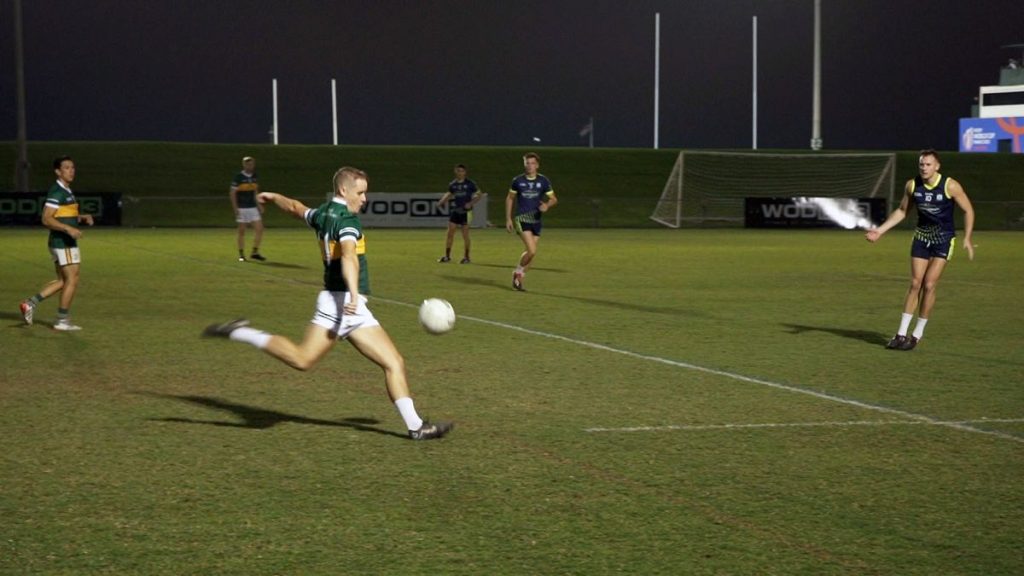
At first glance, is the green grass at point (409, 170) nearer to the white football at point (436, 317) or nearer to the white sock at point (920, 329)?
the white sock at point (920, 329)

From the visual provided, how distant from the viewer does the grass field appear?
5809 millimetres

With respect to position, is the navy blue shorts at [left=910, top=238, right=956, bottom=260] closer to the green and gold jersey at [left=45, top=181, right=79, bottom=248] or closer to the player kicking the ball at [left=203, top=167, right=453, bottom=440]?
the player kicking the ball at [left=203, top=167, right=453, bottom=440]

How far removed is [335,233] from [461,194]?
1944 centimetres

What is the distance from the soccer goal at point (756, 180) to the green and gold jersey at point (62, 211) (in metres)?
37.9

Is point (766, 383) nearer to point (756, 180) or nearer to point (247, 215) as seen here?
point (247, 215)

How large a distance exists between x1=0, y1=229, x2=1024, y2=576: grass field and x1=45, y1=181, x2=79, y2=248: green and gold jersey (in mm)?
1061

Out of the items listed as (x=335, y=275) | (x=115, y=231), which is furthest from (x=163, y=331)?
(x=115, y=231)

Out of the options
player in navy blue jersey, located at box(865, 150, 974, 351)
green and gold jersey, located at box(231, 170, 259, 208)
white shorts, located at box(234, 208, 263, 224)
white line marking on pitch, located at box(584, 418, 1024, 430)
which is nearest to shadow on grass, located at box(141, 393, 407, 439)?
white line marking on pitch, located at box(584, 418, 1024, 430)

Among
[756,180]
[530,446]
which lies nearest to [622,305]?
[530,446]

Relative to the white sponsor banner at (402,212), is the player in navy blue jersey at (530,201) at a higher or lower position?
higher

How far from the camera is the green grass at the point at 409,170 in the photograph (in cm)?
5900

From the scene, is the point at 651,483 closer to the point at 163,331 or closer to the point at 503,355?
the point at 503,355

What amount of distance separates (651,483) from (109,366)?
6.46 m

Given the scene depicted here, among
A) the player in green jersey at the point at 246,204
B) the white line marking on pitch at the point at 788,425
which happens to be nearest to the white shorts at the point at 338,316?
the white line marking on pitch at the point at 788,425
